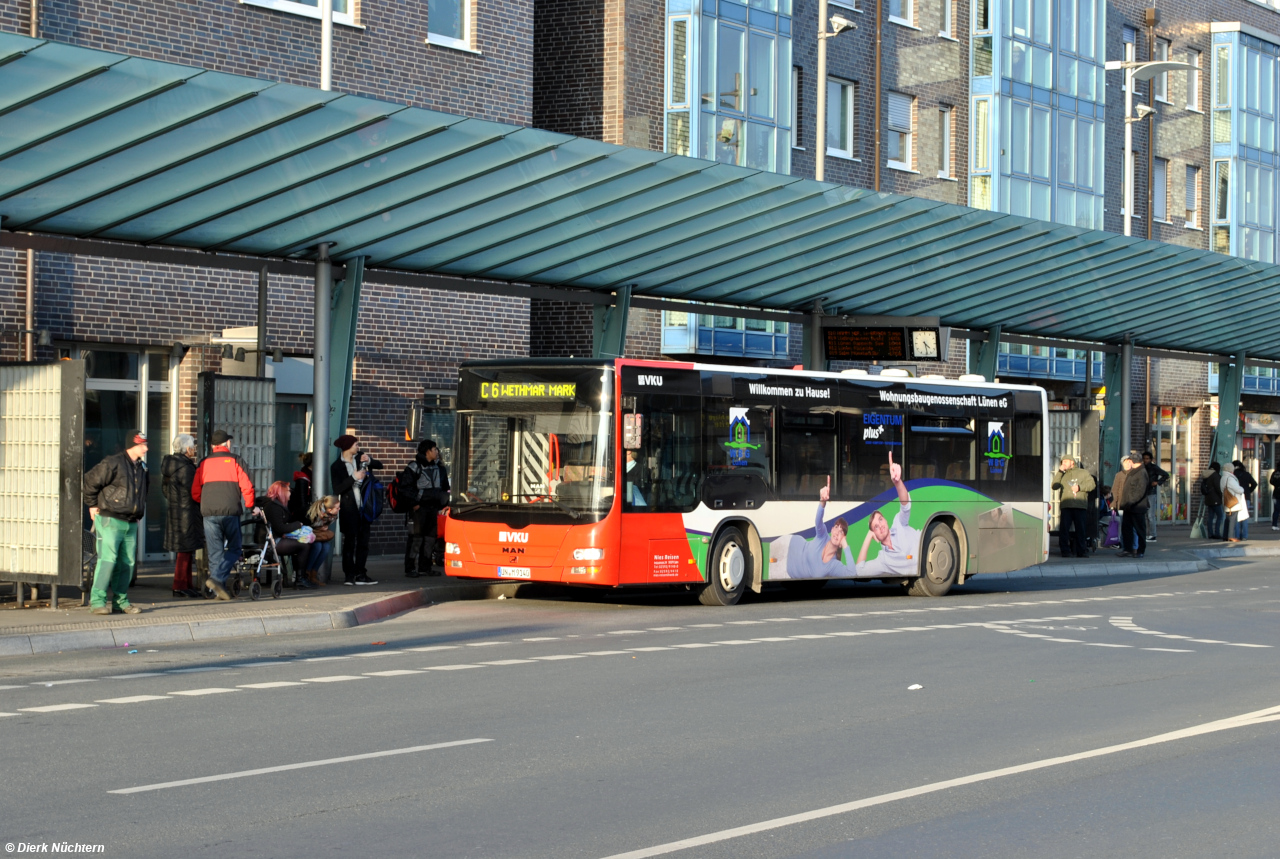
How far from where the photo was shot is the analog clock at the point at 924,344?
83.3ft

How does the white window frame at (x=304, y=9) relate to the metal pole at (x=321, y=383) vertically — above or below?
above

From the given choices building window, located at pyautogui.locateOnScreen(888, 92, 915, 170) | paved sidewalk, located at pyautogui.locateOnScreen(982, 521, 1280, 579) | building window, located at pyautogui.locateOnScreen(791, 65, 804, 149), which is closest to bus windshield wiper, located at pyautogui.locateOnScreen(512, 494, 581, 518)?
paved sidewalk, located at pyautogui.locateOnScreen(982, 521, 1280, 579)

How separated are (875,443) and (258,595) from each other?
7.86m

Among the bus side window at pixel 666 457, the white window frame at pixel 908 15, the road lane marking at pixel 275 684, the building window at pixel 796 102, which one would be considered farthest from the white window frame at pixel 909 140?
the road lane marking at pixel 275 684

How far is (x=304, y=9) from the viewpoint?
2347 centimetres

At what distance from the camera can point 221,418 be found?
58.9ft

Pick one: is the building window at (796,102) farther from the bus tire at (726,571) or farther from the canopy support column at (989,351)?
the bus tire at (726,571)

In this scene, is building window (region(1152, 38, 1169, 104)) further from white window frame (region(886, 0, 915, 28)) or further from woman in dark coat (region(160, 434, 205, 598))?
woman in dark coat (region(160, 434, 205, 598))

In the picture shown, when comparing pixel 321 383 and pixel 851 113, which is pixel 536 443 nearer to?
pixel 321 383

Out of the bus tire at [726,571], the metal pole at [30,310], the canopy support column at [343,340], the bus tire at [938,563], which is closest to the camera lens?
the bus tire at [726,571]

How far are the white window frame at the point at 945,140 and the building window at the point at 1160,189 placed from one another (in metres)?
10.1

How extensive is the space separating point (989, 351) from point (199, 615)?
1758 centimetres

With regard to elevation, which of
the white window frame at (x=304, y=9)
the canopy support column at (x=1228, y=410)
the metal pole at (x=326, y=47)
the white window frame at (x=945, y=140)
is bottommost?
the canopy support column at (x=1228, y=410)

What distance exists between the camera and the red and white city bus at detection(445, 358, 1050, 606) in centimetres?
1778
